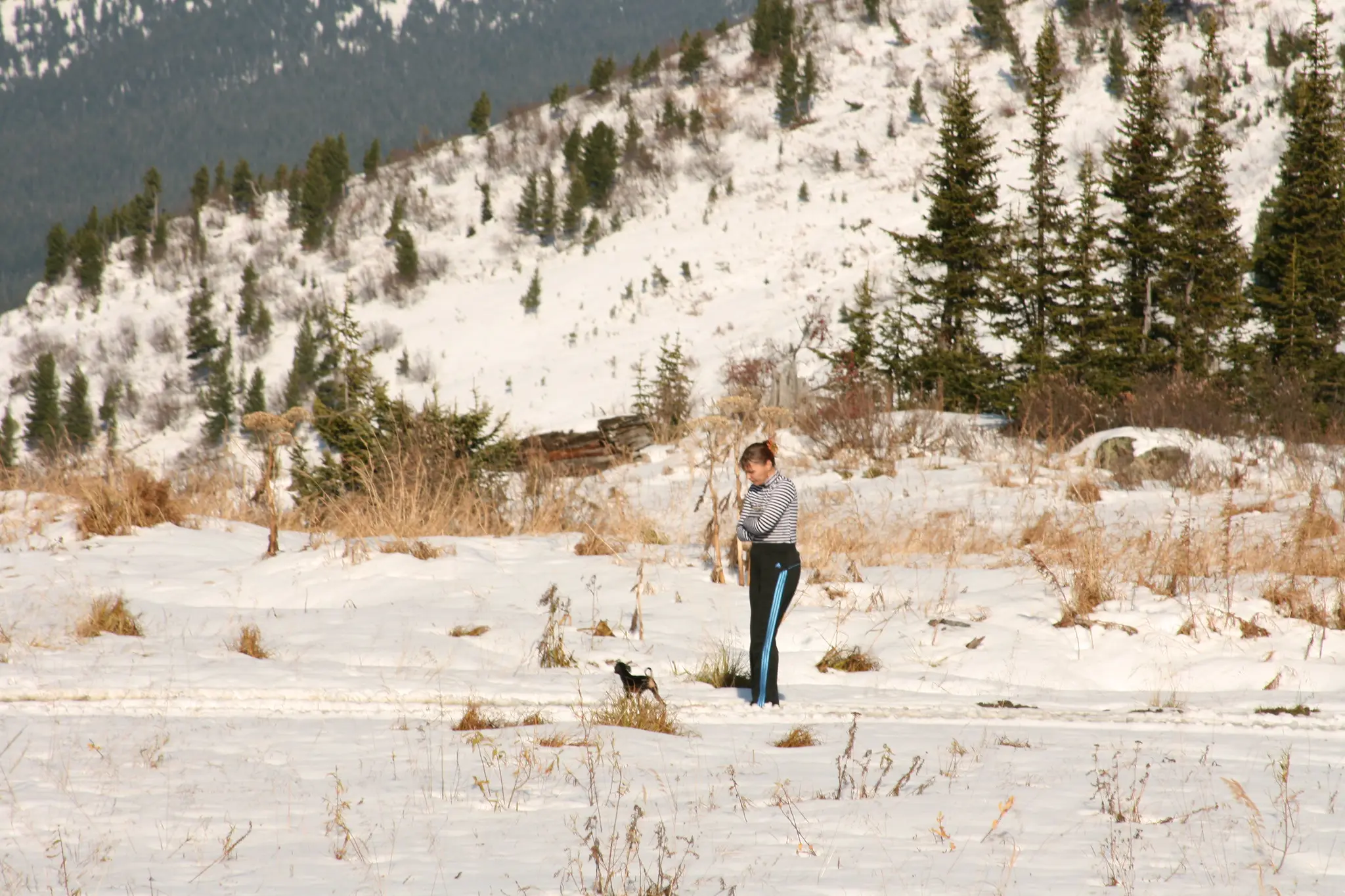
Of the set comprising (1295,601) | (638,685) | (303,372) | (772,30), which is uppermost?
(772,30)

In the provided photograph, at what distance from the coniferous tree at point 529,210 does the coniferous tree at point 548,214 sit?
0.30m

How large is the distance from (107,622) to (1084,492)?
9.90 meters

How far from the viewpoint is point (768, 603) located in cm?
544

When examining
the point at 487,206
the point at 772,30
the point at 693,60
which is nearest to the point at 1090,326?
the point at 487,206

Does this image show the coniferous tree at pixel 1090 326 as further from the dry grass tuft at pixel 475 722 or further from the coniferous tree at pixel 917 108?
the coniferous tree at pixel 917 108

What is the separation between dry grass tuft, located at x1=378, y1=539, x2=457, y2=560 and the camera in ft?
27.9

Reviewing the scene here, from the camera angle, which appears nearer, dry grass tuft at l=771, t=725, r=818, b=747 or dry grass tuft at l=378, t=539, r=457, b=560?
dry grass tuft at l=771, t=725, r=818, b=747

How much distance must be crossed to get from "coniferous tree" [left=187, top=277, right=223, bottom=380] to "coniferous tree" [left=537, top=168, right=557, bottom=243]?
1784cm

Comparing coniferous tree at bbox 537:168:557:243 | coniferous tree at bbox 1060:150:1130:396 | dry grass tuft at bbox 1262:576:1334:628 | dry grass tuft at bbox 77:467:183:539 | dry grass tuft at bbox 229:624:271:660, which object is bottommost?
dry grass tuft at bbox 229:624:271:660

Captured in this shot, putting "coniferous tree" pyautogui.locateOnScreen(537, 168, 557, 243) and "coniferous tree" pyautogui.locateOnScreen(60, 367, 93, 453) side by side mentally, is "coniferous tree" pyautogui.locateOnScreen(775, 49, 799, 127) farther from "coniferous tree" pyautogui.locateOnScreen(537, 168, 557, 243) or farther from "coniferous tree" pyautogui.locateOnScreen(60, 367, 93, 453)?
"coniferous tree" pyautogui.locateOnScreen(60, 367, 93, 453)

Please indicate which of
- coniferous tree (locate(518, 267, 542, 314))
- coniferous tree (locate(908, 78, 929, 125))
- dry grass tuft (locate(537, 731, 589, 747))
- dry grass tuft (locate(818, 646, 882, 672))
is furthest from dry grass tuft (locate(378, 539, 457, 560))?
coniferous tree (locate(908, 78, 929, 125))

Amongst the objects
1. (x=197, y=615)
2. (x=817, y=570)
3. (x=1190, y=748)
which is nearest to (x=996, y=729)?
(x=1190, y=748)

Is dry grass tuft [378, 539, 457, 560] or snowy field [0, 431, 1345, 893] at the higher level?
dry grass tuft [378, 539, 457, 560]

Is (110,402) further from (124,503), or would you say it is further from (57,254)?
(124,503)
